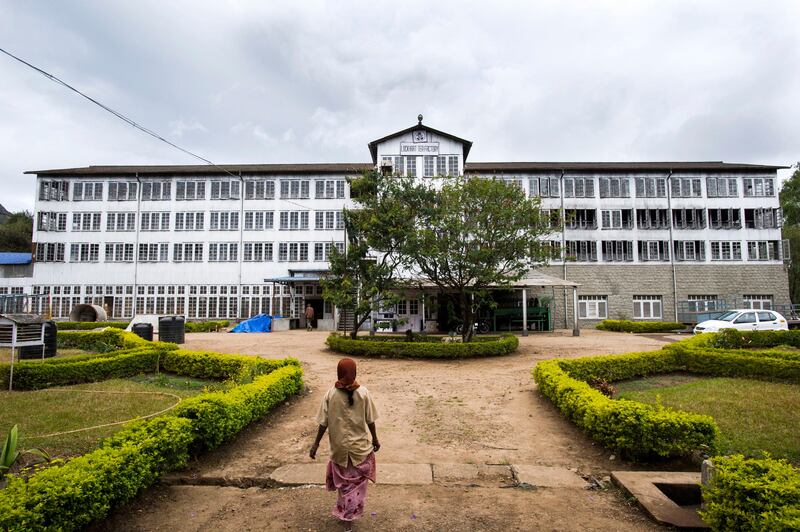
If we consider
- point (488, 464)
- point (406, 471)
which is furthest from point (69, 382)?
point (488, 464)

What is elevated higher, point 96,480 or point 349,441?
point 349,441

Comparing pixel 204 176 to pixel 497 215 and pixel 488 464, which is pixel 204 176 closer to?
pixel 497 215

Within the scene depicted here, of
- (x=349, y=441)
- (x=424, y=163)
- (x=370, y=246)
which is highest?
(x=424, y=163)

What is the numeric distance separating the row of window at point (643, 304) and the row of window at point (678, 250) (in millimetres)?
2639

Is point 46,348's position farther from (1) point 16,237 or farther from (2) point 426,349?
(1) point 16,237

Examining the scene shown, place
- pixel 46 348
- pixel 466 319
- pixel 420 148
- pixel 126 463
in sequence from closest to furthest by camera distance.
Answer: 1. pixel 126 463
2. pixel 46 348
3. pixel 466 319
4. pixel 420 148

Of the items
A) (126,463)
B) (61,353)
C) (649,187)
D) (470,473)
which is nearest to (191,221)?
(61,353)

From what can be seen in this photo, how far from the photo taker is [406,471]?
5.81 meters

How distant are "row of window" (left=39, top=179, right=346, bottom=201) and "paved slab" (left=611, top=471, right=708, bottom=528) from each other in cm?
3177

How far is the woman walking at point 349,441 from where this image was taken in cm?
442

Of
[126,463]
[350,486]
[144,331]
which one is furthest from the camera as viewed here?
[144,331]

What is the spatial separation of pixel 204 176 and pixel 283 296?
1045 cm

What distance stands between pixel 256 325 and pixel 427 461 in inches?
963

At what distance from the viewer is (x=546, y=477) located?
5.69m
